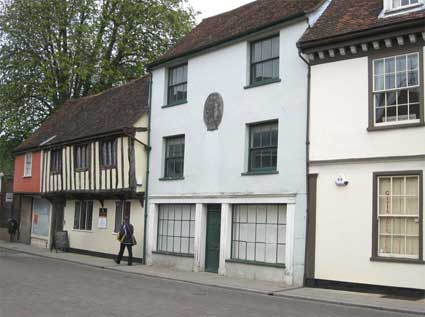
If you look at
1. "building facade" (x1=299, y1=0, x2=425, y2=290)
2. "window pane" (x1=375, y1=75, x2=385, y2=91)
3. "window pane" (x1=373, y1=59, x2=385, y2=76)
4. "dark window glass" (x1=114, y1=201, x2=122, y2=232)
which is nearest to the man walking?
"dark window glass" (x1=114, y1=201, x2=122, y2=232)

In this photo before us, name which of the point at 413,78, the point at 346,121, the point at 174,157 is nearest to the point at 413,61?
the point at 413,78

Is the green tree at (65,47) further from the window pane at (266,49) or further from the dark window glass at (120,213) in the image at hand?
the window pane at (266,49)

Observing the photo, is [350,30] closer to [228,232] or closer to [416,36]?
[416,36]

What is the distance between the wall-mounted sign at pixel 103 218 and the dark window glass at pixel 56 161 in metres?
3.67

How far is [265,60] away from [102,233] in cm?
1104

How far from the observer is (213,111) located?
18.9 metres

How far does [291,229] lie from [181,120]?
6453 mm

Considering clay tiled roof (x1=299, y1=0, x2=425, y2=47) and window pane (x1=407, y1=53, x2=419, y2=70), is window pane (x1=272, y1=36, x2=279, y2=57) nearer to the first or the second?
clay tiled roof (x1=299, y1=0, x2=425, y2=47)

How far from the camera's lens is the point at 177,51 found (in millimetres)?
21281

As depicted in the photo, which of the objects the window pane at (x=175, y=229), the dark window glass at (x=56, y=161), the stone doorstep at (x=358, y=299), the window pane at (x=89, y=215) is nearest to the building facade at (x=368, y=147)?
the stone doorstep at (x=358, y=299)

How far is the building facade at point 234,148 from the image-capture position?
16109 mm

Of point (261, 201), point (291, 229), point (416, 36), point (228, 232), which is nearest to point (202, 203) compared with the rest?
point (228, 232)

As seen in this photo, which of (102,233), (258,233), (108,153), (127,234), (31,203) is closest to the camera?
(258,233)

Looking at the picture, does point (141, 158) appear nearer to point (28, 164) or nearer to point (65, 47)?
point (28, 164)
